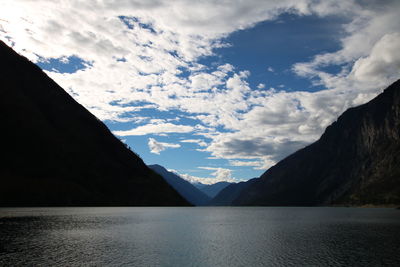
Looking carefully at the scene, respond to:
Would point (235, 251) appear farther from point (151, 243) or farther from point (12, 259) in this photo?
point (12, 259)

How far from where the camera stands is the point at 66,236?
83.9 metres

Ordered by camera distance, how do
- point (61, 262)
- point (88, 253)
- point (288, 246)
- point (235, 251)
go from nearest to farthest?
point (61, 262)
point (88, 253)
point (235, 251)
point (288, 246)

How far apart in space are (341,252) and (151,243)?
126 ft

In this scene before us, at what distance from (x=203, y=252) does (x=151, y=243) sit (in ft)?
50.0

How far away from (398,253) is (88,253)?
55.4 metres

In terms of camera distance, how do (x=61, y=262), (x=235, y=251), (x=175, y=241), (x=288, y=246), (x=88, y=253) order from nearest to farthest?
1. (x=61, y=262)
2. (x=88, y=253)
3. (x=235, y=251)
4. (x=288, y=246)
5. (x=175, y=241)

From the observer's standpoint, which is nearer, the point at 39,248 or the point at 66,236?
the point at 39,248

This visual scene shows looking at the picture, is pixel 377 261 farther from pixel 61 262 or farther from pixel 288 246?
pixel 61 262

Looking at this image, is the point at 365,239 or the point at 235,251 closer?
the point at 235,251

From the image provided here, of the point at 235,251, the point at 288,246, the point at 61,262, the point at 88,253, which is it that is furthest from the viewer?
the point at 288,246

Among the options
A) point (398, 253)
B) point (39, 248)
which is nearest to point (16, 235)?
point (39, 248)

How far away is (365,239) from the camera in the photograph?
83.3m

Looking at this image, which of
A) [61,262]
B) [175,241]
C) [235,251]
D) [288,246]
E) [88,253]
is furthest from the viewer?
[175,241]

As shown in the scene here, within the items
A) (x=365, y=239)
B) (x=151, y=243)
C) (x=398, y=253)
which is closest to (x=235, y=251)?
(x=151, y=243)
